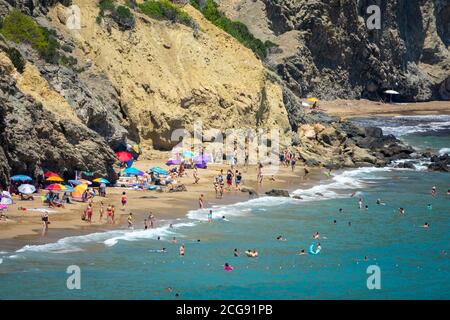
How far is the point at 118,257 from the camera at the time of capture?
33.2 metres

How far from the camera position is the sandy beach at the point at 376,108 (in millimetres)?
104306

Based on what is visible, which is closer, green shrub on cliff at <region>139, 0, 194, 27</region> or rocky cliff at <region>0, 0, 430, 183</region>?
rocky cliff at <region>0, 0, 430, 183</region>

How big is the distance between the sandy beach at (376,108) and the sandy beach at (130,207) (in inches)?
1831

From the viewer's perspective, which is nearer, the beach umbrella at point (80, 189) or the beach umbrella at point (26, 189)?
the beach umbrella at point (26, 189)

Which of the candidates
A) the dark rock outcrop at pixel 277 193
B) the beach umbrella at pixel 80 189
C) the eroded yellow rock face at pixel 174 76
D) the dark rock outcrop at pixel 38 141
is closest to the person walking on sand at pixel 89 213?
the beach umbrella at pixel 80 189

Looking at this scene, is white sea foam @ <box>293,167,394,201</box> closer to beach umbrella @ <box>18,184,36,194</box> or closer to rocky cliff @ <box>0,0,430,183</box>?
rocky cliff @ <box>0,0,430,183</box>

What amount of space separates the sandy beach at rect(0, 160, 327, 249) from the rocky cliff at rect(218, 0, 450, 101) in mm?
48692

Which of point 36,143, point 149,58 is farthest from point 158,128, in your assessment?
point 36,143

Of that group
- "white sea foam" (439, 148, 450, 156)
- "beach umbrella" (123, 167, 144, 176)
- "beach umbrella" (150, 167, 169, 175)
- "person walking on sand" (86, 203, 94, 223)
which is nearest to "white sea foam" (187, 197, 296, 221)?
"person walking on sand" (86, 203, 94, 223)

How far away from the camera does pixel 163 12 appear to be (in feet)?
224

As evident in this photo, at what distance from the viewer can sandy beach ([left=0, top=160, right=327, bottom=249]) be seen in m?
35.2

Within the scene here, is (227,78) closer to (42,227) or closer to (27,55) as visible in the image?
(27,55)

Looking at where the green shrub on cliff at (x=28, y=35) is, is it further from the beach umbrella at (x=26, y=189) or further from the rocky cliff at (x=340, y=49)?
the rocky cliff at (x=340, y=49)

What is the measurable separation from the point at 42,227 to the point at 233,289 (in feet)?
32.4
